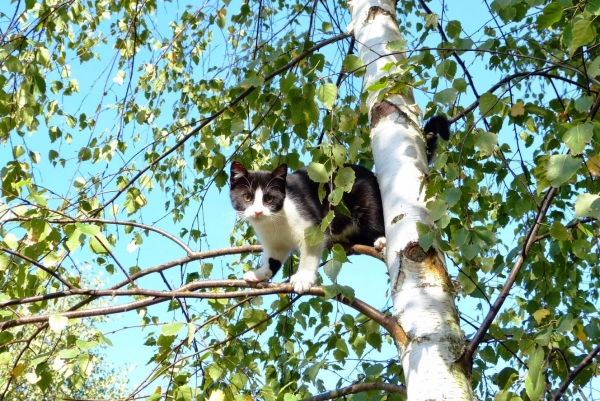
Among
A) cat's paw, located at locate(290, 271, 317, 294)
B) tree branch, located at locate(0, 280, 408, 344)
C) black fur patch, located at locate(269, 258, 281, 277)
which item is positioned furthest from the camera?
black fur patch, located at locate(269, 258, 281, 277)

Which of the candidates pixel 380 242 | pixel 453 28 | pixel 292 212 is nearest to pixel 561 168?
pixel 380 242

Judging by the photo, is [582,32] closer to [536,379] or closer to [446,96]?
[446,96]

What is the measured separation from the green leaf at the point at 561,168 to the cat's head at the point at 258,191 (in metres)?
2.26

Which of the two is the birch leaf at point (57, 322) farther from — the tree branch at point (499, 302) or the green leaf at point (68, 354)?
the tree branch at point (499, 302)

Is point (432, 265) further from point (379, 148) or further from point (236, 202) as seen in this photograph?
point (236, 202)

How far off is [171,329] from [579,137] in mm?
1270

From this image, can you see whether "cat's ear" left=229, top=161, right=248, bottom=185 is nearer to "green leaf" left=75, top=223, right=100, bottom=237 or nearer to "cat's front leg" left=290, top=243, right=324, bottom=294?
"cat's front leg" left=290, top=243, right=324, bottom=294

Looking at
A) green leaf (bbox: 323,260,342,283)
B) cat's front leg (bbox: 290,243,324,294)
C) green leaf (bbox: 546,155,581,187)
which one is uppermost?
cat's front leg (bbox: 290,243,324,294)

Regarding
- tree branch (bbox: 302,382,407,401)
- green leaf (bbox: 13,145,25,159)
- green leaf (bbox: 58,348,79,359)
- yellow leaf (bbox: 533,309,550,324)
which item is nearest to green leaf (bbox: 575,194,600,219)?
tree branch (bbox: 302,382,407,401)

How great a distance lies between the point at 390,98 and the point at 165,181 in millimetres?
2746

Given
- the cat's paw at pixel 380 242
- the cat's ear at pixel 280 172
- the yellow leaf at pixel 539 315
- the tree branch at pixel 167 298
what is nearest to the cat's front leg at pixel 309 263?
the cat's paw at pixel 380 242

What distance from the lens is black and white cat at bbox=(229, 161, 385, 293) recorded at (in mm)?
3594

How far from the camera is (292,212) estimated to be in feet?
12.1

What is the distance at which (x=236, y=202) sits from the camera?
399cm
